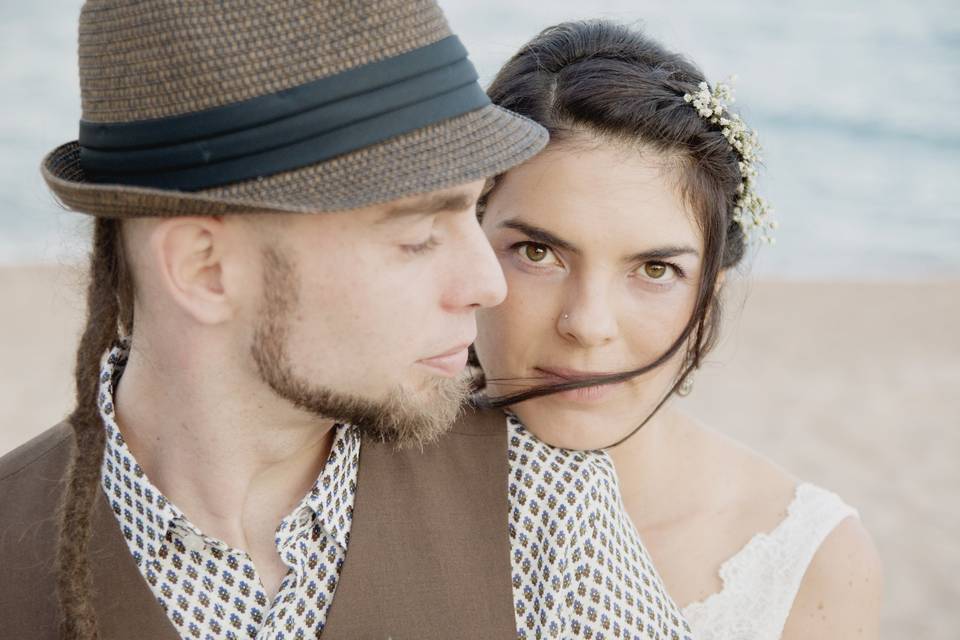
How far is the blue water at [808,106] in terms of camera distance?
1124 cm

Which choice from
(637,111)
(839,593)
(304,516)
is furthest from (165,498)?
(839,593)

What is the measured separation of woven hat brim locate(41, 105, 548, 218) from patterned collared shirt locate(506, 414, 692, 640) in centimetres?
70

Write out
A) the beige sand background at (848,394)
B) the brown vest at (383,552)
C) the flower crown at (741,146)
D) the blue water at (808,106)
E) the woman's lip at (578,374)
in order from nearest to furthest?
the brown vest at (383,552) < the woman's lip at (578,374) < the flower crown at (741,146) < the beige sand background at (848,394) < the blue water at (808,106)

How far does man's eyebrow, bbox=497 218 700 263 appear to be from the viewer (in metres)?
2.55

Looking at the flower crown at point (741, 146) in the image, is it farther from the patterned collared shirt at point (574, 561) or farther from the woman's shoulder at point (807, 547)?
the patterned collared shirt at point (574, 561)

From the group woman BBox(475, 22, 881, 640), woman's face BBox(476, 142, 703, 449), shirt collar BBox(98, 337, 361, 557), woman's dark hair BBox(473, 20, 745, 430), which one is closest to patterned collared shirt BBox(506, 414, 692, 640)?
woman BBox(475, 22, 881, 640)

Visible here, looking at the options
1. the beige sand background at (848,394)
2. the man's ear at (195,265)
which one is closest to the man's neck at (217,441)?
the man's ear at (195,265)

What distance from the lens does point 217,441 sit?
219 cm

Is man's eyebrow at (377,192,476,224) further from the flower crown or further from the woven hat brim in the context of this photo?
the flower crown

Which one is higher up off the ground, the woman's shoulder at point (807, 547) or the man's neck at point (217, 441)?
the man's neck at point (217, 441)

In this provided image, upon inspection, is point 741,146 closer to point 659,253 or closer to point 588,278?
point 659,253

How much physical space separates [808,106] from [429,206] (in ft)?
46.6

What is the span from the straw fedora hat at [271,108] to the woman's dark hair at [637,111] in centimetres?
71

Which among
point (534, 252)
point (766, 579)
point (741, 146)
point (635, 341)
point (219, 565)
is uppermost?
point (741, 146)
